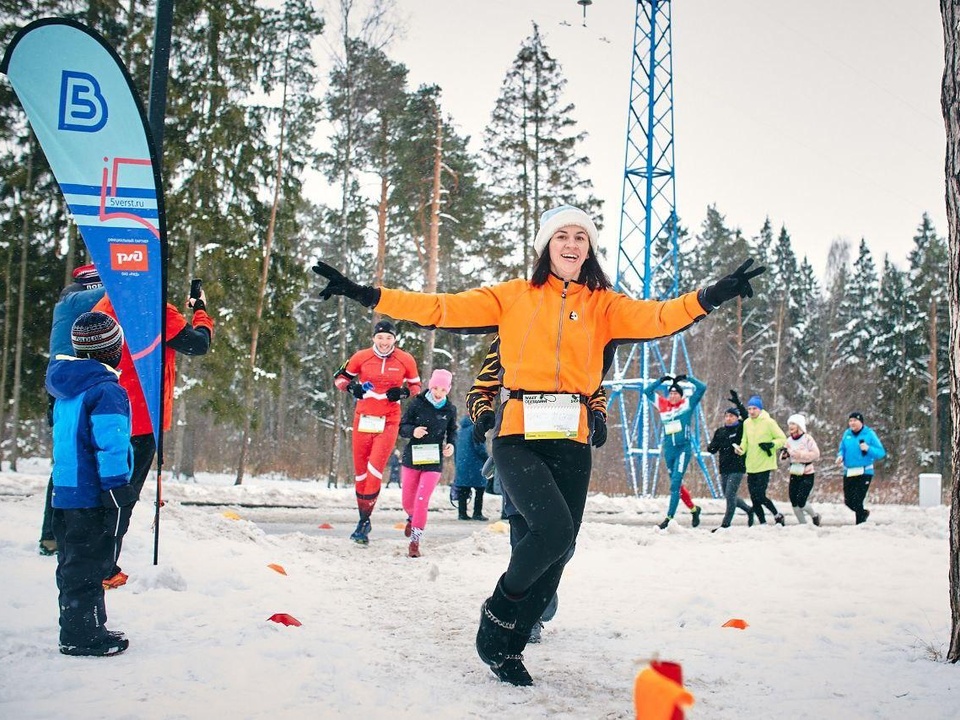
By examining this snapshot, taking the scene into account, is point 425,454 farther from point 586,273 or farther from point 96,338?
point 96,338

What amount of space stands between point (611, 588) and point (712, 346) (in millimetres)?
43347

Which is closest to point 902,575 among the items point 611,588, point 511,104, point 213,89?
point 611,588

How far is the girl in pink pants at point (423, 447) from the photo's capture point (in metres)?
8.42

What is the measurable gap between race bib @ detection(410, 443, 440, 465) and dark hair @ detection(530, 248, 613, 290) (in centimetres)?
462

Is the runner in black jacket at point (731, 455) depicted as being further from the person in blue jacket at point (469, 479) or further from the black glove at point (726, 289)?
the black glove at point (726, 289)

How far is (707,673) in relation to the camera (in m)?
3.83

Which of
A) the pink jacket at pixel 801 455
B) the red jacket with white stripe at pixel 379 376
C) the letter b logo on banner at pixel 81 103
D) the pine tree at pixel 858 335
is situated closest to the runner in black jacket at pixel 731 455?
the pink jacket at pixel 801 455

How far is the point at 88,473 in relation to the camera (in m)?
3.84

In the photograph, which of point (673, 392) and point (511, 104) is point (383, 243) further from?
point (673, 392)

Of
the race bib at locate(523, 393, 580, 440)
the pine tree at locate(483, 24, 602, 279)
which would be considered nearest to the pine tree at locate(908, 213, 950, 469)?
the pine tree at locate(483, 24, 602, 279)

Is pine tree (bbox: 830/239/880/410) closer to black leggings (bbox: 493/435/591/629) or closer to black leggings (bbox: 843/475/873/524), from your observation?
black leggings (bbox: 843/475/873/524)

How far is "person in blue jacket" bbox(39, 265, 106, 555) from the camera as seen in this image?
5293 millimetres

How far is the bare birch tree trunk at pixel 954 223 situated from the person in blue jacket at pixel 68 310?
502 centimetres

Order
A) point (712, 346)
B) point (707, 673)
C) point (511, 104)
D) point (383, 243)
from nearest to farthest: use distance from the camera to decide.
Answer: point (707, 673) < point (383, 243) < point (511, 104) < point (712, 346)
